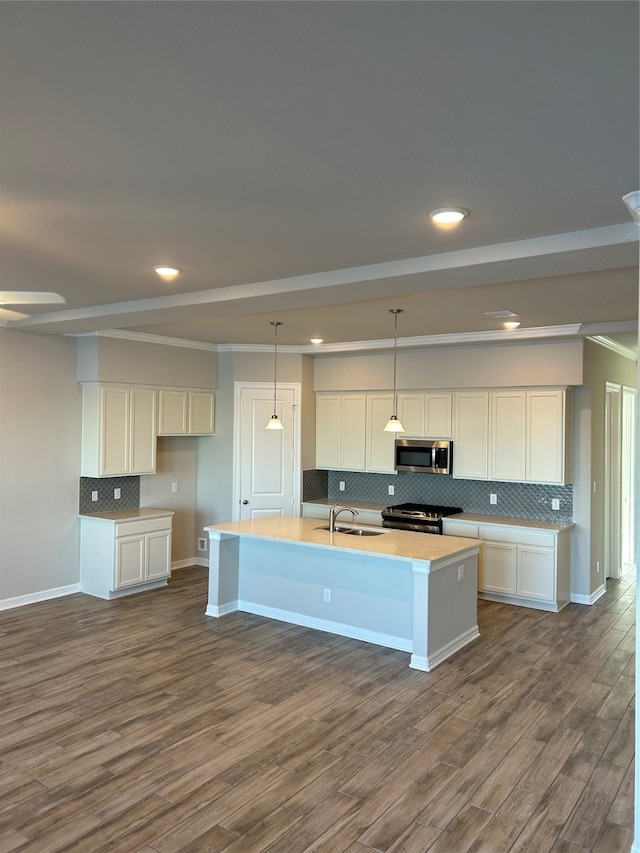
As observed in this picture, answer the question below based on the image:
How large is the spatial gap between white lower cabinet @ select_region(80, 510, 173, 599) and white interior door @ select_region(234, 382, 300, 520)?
1.16 meters

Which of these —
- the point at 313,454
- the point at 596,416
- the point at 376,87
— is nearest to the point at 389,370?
the point at 313,454

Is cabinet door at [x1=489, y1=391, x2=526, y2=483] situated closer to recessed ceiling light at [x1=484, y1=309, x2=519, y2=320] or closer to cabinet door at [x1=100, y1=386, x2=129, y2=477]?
recessed ceiling light at [x1=484, y1=309, x2=519, y2=320]

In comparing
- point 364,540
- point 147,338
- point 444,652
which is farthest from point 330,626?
point 147,338

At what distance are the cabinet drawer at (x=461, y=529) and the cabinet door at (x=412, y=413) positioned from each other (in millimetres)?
1079

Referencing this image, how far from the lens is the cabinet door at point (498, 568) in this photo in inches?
249

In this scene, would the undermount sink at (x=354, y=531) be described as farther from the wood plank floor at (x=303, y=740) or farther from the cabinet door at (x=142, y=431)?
the cabinet door at (x=142, y=431)

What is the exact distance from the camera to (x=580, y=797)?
120 inches

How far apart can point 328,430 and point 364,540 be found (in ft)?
9.49

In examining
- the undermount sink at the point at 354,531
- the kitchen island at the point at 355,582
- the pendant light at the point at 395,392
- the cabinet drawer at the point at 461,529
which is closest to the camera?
the kitchen island at the point at 355,582

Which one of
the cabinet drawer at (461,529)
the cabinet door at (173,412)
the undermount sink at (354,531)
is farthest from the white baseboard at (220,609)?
the cabinet drawer at (461,529)

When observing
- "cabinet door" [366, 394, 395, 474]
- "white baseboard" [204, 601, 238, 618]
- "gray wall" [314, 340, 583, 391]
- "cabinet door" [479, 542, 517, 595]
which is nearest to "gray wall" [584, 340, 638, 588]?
"gray wall" [314, 340, 583, 391]

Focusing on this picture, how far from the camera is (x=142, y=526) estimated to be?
6551 mm

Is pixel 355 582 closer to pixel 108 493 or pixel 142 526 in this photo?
pixel 142 526

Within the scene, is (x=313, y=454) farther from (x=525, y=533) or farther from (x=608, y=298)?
(x=608, y=298)
